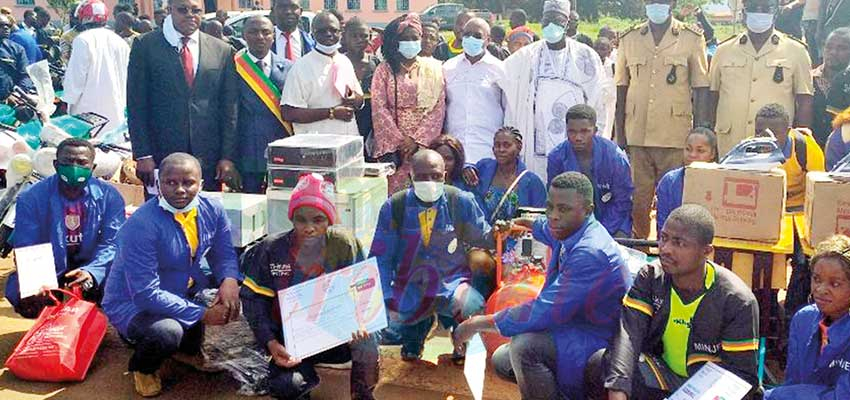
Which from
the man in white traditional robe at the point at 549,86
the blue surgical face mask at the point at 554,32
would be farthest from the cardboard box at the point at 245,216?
the blue surgical face mask at the point at 554,32

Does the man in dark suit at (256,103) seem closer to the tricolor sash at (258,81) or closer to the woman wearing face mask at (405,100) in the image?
the tricolor sash at (258,81)

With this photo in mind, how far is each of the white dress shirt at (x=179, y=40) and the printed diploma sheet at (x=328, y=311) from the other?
89.9 inches

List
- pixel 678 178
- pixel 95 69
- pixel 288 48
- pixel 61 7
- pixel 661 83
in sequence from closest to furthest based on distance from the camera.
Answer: pixel 678 178, pixel 661 83, pixel 288 48, pixel 95 69, pixel 61 7

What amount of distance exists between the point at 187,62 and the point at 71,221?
1.34m

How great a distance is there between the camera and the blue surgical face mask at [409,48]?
623 cm

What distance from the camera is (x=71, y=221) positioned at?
17.3 ft

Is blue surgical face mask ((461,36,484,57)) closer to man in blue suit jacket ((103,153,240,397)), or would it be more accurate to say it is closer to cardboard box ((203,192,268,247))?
cardboard box ((203,192,268,247))

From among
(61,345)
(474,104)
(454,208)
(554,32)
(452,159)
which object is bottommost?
(61,345)

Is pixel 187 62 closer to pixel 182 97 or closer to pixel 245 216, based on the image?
pixel 182 97

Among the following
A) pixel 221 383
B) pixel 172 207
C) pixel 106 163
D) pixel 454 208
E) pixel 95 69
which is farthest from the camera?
pixel 95 69

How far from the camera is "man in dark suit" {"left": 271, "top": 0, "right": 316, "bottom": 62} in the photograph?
700 centimetres

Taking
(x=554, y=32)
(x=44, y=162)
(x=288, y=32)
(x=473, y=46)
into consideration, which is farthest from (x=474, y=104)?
(x=44, y=162)

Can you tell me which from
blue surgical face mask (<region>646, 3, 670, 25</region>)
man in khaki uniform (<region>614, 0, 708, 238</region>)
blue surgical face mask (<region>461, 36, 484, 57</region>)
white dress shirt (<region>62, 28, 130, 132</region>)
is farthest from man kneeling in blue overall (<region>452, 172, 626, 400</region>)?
white dress shirt (<region>62, 28, 130, 132</region>)

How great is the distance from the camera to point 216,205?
4.93 metres
